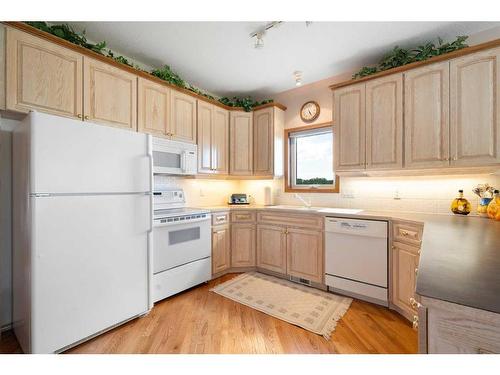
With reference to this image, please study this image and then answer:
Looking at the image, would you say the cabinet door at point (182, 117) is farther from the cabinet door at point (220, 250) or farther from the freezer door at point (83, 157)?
the cabinet door at point (220, 250)

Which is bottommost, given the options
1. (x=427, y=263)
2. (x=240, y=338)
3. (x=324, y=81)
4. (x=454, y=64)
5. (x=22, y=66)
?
(x=240, y=338)

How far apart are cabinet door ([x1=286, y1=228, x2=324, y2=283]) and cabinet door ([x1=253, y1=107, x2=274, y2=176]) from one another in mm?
1008

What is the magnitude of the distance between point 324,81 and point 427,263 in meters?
2.86

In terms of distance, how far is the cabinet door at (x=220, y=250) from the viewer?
2797mm

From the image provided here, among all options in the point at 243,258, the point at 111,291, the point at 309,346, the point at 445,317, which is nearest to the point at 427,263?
the point at 445,317

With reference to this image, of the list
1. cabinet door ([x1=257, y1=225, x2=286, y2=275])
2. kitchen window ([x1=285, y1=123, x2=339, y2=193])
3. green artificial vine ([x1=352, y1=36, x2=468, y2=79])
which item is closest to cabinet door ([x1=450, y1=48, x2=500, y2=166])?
green artificial vine ([x1=352, y1=36, x2=468, y2=79])

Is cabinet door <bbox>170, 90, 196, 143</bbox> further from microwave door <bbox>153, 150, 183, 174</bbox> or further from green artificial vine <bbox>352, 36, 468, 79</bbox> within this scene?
green artificial vine <bbox>352, 36, 468, 79</bbox>

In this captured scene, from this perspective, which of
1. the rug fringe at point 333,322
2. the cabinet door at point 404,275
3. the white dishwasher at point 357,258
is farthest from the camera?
the white dishwasher at point 357,258

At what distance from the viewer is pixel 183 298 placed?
2359 mm

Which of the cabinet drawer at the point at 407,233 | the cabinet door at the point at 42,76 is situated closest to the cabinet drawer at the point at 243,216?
the cabinet drawer at the point at 407,233

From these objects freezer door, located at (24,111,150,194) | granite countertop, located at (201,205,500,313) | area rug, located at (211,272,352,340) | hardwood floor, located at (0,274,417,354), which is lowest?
hardwood floor, located at (0,274,417,354)

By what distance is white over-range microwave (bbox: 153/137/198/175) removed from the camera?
2.46 metres

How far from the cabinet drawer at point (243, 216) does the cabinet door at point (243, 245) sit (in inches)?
2.6
